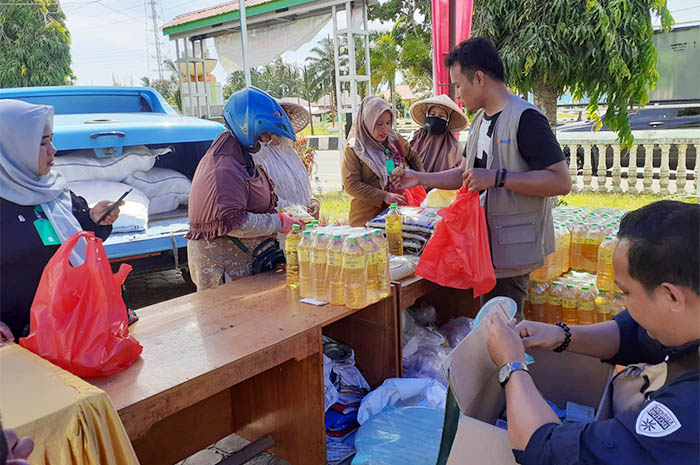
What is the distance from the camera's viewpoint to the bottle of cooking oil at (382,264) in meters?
2.36

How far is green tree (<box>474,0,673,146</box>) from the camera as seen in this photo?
5.43 m

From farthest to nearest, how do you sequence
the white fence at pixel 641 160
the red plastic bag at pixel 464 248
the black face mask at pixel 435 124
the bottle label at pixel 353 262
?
the white fence at pixel 641 160
the black face mask at pixel 435 124
the red plastic bag at pixel 464 248
the bottle label at pixel 353 262

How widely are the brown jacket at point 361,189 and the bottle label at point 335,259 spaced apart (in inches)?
58.6

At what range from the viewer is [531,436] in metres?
1.13

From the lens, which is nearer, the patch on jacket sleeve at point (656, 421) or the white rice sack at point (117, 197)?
the patch on jacket sleeve at point (656, 421)

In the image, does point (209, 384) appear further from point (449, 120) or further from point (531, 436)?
point (449, 120)

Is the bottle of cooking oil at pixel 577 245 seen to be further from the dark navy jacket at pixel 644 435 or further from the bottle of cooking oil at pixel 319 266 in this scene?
the dark navy jacket at pixel 644 435

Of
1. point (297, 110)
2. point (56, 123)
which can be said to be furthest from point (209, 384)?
point (56, 123)

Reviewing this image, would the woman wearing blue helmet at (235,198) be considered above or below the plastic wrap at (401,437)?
above

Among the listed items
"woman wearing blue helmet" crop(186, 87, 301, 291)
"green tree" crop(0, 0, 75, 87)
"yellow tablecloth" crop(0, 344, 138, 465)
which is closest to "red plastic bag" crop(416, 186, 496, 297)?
"woman wearing blue helmet" crop(186, 87, 301, 291)

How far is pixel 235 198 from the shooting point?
255 cm

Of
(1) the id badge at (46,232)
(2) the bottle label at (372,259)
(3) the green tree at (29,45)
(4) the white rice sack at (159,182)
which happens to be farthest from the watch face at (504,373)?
(3) the green tree at (29,45)

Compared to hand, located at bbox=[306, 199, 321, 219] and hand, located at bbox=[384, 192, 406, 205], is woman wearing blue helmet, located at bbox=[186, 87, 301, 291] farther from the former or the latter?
hand, located at bbox=[384, 192, 406, 205]

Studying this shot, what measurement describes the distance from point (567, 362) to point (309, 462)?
1178 millimetres
